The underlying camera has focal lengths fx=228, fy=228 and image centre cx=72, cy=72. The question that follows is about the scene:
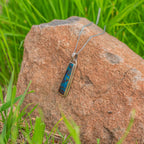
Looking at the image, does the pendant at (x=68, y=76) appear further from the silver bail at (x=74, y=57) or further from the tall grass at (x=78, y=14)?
the tall grass at (x=78, y=14)

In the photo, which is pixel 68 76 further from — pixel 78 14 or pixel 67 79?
pixel 78 14

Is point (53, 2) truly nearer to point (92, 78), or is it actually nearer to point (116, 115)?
point (92, 78)

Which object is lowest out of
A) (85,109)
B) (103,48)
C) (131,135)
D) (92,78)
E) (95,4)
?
(131,135)

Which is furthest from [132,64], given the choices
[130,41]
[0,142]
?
[0,142]


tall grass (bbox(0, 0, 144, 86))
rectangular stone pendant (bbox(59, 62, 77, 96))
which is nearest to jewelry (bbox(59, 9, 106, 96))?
rectangular stone pendant (bbox(59, 62, 77, 96))

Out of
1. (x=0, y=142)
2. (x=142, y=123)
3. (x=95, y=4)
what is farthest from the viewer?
(x=95, y=4)

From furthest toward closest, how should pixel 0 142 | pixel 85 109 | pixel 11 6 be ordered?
pixel 11 6 < pixel 85 109 < pixel 0 142

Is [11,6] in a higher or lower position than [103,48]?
higher
